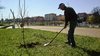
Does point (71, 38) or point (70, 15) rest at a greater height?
point (70, 15)

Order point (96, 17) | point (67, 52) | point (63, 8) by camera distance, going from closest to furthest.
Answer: point (67, 52)
point (63, 8)
point (96, 17)

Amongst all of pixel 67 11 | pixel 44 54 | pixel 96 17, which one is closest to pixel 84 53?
pixel 44 54

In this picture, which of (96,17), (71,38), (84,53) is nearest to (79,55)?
(84,53)

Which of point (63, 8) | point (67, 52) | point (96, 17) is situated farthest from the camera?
point (96, 17)

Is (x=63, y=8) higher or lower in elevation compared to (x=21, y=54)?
higher

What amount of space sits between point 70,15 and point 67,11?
0.23 metres

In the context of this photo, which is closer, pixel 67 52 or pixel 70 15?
pixel 67 52

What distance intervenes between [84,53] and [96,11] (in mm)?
92142

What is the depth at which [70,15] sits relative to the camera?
9.44 m

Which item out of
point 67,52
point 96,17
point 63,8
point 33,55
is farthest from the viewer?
point 96,17

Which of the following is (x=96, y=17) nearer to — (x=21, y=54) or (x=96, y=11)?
(x=96, y=11)

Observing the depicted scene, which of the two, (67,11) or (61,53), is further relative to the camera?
(67,11)

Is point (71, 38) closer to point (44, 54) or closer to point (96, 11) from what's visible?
point (44, 54)

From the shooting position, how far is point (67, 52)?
27.0 ft
